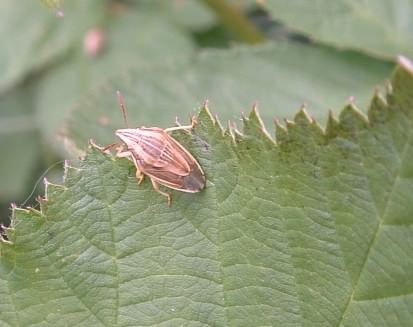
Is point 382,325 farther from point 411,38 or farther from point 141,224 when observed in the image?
point 411,38

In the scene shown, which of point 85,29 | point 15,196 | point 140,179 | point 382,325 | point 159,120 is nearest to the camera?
point 382,325

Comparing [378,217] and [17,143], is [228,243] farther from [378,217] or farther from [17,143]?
[17,143]

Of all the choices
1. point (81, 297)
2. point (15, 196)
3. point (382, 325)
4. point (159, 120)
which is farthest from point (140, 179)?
point (15, 196)

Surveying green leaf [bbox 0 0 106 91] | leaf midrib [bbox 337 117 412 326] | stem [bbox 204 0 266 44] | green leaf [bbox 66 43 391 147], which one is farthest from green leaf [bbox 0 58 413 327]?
green leaf [bbox 0 0 106 91]

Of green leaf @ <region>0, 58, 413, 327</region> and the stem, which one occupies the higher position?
the stem

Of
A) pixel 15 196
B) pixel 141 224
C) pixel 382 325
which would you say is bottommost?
pixel 15 196

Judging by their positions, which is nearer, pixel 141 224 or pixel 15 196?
pixel 141 224

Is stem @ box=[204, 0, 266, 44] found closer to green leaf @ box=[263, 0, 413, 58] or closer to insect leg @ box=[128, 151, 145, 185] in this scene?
green leaf @ box=[263, 0, 413, 58]

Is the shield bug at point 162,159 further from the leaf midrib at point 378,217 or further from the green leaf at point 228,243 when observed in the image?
the leaf midrib at point 378,217
